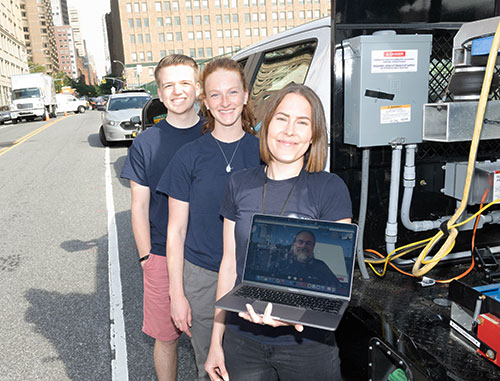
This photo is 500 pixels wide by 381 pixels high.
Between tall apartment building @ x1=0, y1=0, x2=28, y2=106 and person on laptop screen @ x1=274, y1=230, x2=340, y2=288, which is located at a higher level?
tall apartment building @ x1=0, y1=0, x2=28, y2=106

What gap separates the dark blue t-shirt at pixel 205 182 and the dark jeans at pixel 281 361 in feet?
1.59

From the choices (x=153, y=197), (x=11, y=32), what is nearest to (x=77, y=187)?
(x=153, y=197)

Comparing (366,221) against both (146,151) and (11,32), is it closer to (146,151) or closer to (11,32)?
(146,151)

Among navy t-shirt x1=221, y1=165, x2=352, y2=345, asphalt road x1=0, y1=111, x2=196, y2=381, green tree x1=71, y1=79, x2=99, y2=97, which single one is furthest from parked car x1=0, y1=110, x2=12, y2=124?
green tree x1=71, y1=79, x2=99, y2=97

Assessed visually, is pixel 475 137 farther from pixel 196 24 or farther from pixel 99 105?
pixel 196 24

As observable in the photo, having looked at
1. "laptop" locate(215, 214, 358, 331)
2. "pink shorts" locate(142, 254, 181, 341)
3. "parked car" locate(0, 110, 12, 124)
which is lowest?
"parked car" locate(0, 110, 12, 124)

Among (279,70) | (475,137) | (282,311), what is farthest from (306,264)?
(279,70)

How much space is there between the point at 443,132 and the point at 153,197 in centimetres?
159

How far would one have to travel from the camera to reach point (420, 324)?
2.02 m

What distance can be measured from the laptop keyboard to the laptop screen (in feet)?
0.11

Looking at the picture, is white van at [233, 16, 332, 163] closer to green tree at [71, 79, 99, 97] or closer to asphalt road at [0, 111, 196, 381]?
asphalt road at [0, 111, 196, 381]

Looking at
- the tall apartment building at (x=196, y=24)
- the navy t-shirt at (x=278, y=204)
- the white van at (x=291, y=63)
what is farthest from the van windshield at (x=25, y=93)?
the tall apartment building at (x=196, y=24)

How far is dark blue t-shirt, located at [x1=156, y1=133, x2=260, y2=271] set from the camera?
205cm

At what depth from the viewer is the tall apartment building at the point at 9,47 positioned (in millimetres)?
63000
